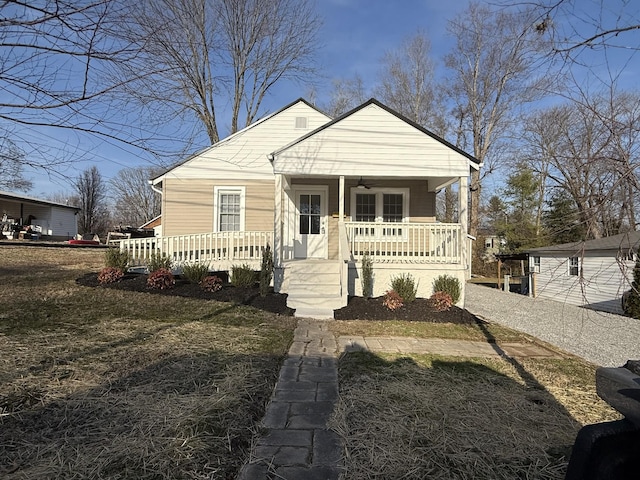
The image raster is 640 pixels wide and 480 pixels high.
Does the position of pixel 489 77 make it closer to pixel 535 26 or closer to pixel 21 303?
pixel 535 26

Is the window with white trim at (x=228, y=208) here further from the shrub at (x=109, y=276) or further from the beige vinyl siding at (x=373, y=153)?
the shrub at (x=109, y=276)

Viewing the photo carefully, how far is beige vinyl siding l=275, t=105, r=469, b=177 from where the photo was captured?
9.25 meters

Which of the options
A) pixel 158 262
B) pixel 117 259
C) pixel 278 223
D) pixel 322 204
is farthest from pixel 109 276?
pixel 322 204

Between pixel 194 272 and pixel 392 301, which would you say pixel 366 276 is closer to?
pixel 392 301

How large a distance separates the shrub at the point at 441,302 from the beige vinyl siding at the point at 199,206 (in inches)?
247

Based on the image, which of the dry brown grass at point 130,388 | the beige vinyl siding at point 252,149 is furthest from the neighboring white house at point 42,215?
the dry brown grass at point 130,388

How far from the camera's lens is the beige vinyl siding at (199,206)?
12.1 metres

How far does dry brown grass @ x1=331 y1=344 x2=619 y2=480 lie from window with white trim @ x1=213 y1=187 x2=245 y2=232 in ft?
27.7

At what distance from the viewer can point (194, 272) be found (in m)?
Answer: 9.23

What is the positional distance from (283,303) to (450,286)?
3725 millimetres

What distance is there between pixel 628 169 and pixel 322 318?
5.76m

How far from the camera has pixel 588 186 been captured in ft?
7.64

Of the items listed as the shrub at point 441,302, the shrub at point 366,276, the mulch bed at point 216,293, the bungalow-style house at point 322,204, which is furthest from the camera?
the bungalow-style house at point 322,204

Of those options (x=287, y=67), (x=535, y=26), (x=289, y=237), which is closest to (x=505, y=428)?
(x=535, y=26)
